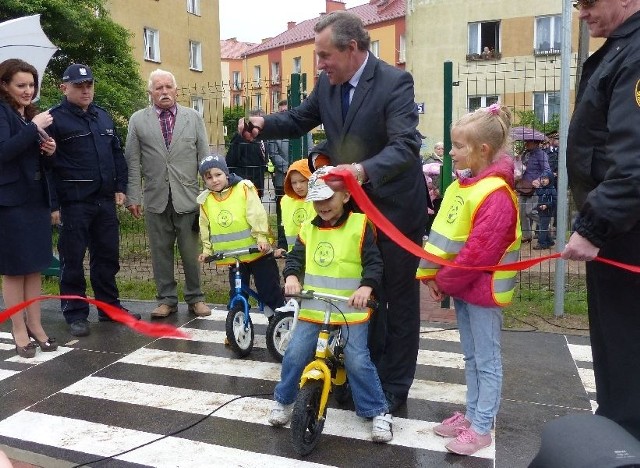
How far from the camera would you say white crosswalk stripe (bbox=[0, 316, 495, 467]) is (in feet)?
12.8

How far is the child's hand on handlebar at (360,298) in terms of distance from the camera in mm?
3734

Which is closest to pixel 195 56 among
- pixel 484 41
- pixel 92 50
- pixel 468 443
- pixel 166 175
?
pixel 484 41

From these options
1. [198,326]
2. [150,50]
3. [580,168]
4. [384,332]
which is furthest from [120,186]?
[150,50]

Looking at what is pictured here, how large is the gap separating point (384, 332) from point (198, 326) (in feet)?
8.92

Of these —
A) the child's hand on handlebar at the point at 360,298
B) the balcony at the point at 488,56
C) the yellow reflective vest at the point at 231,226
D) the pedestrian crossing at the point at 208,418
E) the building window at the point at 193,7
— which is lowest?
the pedestrian crossing at the point at 208,418

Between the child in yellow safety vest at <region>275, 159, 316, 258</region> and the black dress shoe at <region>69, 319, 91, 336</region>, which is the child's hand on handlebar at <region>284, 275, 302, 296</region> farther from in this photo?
the black dress shoe at <region>69, 319, 91, 336</region>

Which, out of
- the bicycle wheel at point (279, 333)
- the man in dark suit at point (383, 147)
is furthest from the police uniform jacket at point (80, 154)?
the man in dark suit at point (383, 147)

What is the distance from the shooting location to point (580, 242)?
8.82ft

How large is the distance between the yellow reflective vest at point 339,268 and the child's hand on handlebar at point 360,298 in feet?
0.46

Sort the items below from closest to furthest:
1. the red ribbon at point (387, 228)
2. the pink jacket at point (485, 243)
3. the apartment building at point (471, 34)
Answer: the red ribbon at point (387, 228) → the pink jacket at point (485, 243) → the apartment building at point (471, 34)

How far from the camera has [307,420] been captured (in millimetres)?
3732

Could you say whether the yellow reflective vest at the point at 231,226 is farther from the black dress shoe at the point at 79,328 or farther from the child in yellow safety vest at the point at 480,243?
the child in yellow safety vest at the point at 480,243

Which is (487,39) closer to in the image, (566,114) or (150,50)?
(150,50)

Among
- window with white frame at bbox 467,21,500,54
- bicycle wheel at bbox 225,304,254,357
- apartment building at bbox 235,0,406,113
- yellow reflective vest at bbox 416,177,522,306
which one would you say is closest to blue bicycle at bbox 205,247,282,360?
bicycle wheel at bbox 225,304,254,357
